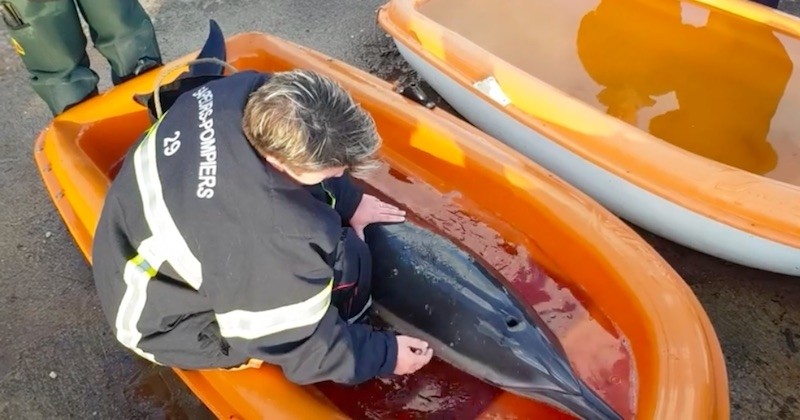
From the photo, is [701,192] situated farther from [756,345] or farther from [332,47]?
[332,47]

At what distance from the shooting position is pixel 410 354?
217 cm

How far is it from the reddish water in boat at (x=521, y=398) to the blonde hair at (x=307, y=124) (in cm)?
90

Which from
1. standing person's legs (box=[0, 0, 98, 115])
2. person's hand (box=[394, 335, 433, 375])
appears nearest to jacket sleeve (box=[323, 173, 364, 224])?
person's hand (box=[394, 335, 433, 375])

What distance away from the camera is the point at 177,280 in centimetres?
188

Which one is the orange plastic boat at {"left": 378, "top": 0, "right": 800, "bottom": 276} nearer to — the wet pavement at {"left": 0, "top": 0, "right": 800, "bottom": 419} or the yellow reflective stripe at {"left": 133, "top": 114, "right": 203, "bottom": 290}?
the wet pavement at {"left": 0, "top": 0, "right": 800, "bottom": 419}

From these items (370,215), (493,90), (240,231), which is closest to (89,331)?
(370,215)

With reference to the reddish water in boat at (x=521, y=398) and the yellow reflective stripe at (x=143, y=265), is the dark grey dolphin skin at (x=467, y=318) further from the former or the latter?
the yellow reflective stripe at (x=143, y=265)

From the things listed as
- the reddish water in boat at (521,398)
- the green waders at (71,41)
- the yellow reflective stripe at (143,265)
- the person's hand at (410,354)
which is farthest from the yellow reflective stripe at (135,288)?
the green waders at (71,41)

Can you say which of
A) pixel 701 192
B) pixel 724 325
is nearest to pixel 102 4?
pixel 701 192

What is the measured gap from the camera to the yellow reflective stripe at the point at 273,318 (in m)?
1.79

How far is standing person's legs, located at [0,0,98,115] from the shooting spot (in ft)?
9.14

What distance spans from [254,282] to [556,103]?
1543mm

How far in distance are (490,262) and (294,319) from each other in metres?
0.98

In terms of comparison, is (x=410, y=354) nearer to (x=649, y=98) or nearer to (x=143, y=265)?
(x=143, y=265)
